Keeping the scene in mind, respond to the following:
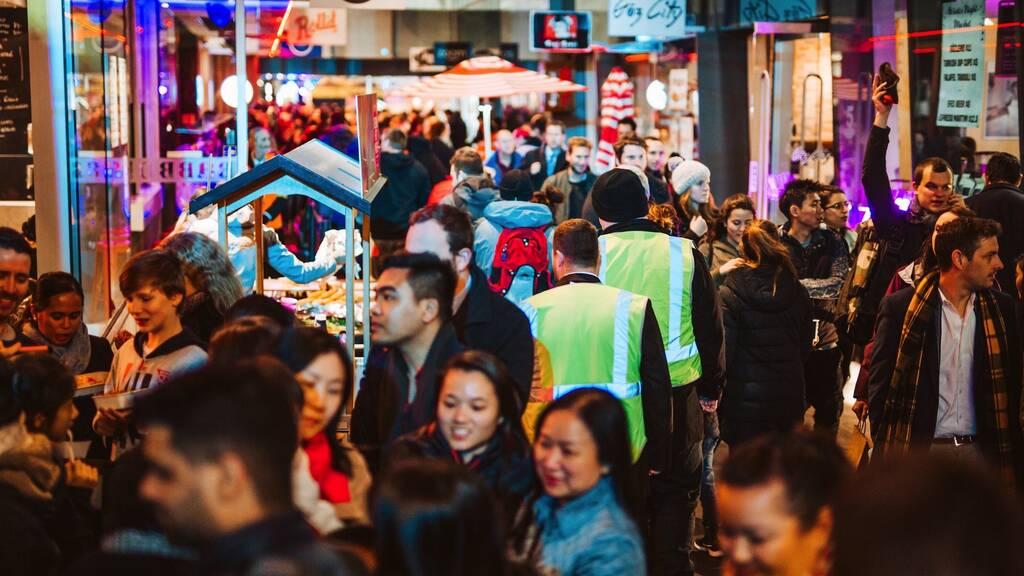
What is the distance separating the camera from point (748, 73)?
1789 cm

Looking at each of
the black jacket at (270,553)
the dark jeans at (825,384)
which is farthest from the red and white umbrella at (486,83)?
the black jacket at (270,553)

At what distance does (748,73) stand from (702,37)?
840 millimetres

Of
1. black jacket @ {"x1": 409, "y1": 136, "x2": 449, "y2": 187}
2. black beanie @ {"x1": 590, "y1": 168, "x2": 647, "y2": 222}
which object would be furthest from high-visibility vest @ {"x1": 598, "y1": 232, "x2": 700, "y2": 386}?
black jacket @ {"x1": 409, "y1": 136, "x2": 449, "y2": 187}

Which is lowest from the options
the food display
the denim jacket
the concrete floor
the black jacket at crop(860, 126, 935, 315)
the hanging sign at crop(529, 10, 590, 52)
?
the concrete floor

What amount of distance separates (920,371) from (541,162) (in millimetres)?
10536

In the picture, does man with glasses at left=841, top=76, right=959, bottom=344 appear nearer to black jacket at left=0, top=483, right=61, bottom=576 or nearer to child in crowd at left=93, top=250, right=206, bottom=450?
child in crowd at left=93, top=250, right=206, bottom=450

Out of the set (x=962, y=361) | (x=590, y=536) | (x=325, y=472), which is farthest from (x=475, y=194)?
(x=590, y=536)

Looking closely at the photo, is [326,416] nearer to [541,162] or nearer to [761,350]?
[761,350]

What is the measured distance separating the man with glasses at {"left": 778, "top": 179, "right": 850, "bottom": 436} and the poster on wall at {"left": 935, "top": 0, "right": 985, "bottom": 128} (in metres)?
3.24

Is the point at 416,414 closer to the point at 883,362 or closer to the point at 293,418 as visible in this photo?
the point at 293,418

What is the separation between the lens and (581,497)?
3533 millimetres

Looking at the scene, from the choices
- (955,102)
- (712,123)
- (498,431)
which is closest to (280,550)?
(498,431)

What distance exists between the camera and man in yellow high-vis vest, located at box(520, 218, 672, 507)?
204 inches

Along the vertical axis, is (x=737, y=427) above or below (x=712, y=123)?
below
